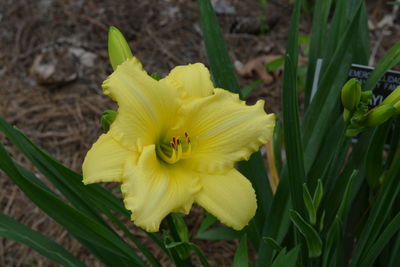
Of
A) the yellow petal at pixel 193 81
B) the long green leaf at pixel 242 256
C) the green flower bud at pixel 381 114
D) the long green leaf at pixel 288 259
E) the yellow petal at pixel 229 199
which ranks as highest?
the yellow petal at pixel 193 81

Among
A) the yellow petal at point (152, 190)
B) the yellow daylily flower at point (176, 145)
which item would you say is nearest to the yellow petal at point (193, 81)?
the yellow daylily flower at point (176, 145)

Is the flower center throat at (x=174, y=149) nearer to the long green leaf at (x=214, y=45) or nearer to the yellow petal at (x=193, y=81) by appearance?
the yellow petal at (x=193, y=81)

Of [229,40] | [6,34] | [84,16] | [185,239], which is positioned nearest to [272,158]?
→ [185,239]

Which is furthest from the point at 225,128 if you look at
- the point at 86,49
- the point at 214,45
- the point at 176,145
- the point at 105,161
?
the point at 86,49

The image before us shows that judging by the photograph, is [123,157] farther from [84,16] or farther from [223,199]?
[84,16]

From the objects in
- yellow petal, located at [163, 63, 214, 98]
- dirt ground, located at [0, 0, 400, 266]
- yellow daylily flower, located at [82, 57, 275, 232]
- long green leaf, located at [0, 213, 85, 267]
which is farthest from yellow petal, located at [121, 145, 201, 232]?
dirt ground, located at [0, 0, 400, 266]

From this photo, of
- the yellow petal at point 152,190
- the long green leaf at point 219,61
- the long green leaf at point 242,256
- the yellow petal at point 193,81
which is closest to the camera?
the yellow petal at point 152,190

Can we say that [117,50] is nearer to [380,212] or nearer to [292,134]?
[292,134]

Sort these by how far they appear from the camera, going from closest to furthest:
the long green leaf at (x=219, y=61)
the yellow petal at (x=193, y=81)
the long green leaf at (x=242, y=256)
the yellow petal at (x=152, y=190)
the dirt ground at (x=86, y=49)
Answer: the yellow petal at (x=152, y=190), the yellow petal at (x=193, y=81), the long green leaf at (x=242, y=256), the long green leaf at (x=219, y=61), the dirt ground at (x=86, y=49)
